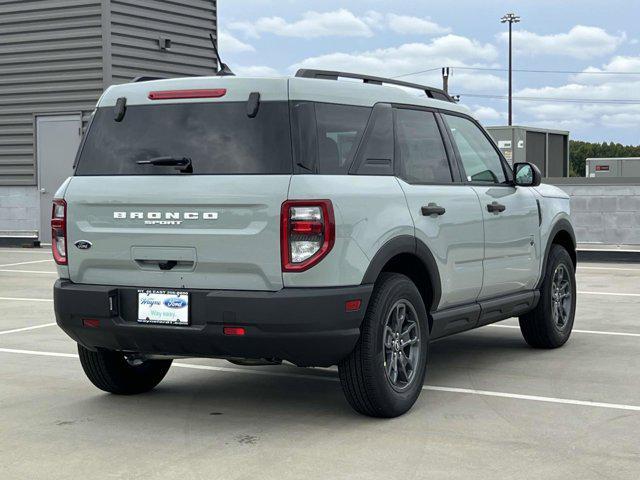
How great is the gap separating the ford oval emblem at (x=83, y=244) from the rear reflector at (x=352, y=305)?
155cm

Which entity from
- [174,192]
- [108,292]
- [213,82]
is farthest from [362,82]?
[108,292]

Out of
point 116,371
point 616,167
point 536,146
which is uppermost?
point 536,146

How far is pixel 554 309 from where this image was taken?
852 centimetres

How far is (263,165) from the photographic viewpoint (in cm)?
557

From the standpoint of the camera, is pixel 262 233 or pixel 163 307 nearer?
pixel 262 233

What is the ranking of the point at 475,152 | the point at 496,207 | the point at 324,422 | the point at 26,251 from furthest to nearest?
1. the point at 26,251
2. the point at 475,152
3. the point at 496,207
4. the point at 324,422

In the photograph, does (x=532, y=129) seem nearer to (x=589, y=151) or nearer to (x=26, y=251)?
(x=26, y=251)

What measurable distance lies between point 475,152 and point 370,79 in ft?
4.23

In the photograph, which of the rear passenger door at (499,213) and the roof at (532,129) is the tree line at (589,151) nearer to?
the roof at (532,129)

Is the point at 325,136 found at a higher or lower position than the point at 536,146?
lower

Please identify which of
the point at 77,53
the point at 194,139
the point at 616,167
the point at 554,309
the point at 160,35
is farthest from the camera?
the point at 616,167

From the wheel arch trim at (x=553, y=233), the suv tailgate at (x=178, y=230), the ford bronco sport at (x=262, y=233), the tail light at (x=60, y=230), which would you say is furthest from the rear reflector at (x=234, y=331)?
the wheel arch trim at (x=553, y=233)

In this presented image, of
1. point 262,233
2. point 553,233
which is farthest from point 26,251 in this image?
point 262,233

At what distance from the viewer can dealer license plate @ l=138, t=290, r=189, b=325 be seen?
563 cm
